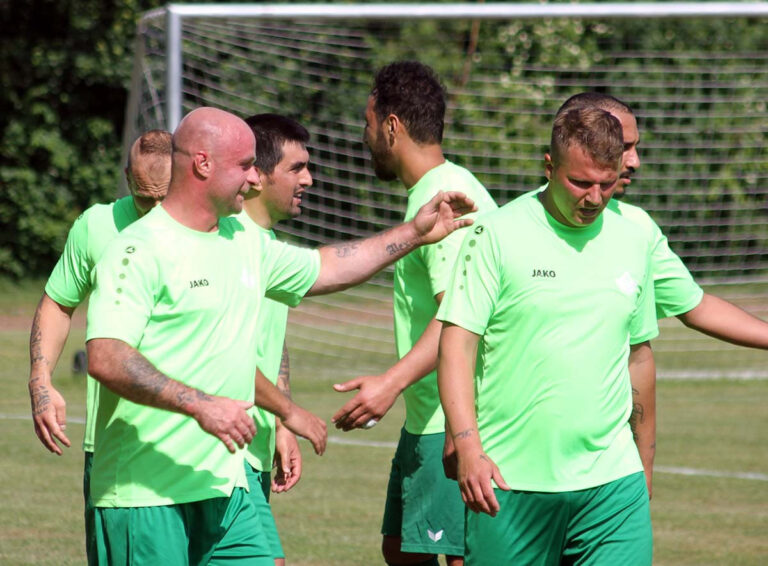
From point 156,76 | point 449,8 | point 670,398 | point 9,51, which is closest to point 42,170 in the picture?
point 9,51

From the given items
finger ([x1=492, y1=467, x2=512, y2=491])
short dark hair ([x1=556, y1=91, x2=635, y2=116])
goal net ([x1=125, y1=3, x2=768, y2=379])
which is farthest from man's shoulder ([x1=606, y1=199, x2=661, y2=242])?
goal net ([x1=125, y1=3, x2=768, y2=379])

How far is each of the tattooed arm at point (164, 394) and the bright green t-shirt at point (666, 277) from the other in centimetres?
179

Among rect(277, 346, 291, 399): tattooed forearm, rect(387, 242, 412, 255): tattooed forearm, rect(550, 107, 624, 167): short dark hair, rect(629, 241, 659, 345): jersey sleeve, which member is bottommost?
rect(277, 346, 291, 399): tattooed forearm

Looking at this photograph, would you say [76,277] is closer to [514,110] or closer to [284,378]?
[284,378]

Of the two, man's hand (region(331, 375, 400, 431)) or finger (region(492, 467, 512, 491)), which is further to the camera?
man's hand (region(331, 375, 400, 431))

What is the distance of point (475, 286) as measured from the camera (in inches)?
173

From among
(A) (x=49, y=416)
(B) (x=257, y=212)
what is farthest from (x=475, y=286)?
(A) (x=49, y=416)

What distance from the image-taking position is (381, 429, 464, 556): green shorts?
5.57 meters

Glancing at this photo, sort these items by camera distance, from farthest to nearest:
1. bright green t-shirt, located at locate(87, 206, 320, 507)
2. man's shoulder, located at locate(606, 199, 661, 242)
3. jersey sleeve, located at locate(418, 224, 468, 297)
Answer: jersey sleeve, located at locate(418, 224, 468, 297)
man's shoulder, located at locate(606, 199, 661, 242)
bright green t-shirt, located at locate(87, 206, 320, 507)

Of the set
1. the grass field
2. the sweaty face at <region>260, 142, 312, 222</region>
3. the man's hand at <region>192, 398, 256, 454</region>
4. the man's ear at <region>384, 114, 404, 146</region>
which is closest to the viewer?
the man's hand at <region>192, 398, 256, 454</region>

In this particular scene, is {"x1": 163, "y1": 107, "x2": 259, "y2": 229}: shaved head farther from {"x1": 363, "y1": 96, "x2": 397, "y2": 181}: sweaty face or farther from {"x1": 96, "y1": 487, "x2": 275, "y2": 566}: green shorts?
{"x1": 363, "y1": 96, "x2": 397, "y2": 181}: sweaty face

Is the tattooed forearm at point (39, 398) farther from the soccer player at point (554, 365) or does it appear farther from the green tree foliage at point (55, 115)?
the green tree foliage at point (55, 115)

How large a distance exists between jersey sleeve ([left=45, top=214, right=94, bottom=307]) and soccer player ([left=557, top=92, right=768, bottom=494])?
79.5 inches

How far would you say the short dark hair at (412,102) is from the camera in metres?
5.81
